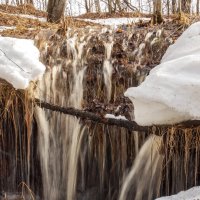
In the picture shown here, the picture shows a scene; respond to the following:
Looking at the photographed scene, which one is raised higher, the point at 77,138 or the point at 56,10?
the point at 56,10

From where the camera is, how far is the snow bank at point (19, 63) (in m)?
4.21

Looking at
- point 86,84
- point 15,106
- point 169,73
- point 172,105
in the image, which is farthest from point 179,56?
point 15,106

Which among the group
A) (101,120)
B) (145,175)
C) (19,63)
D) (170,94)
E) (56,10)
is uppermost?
(56,10)

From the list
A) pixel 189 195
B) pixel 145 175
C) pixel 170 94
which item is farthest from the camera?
pixel 145 175

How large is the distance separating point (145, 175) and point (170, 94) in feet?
4.27

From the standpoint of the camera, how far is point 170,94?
10.6ft

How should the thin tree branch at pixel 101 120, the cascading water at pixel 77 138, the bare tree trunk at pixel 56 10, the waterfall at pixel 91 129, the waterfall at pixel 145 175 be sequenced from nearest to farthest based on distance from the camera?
the thin tree branch at pixel 101 120
the waterfall at pixel 145 175
the waterfall at pixel 91 129
the cascading water at pixel 77 138
the bare tree trunk at pixel 56 10

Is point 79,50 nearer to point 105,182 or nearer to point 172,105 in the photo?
point 105,182

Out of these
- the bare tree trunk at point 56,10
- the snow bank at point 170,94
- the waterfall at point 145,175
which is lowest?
the waterfall at point 145,175

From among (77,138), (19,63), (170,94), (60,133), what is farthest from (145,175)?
(19,63)

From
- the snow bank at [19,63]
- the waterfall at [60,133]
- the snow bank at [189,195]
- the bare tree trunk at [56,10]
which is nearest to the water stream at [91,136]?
the waterfall at [60,133]

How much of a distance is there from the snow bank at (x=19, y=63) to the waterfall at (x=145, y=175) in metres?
1.39

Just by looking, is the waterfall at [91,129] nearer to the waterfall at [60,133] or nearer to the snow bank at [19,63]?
the waterfall at [60,133]

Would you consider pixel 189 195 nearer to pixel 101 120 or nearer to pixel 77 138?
pixel 101 120
